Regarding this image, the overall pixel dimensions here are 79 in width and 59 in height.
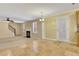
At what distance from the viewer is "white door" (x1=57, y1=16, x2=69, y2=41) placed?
3.84 metres

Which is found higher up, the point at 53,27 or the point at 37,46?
the point at 53,27

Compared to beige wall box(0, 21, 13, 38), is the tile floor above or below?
below

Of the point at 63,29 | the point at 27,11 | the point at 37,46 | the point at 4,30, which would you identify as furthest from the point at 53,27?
the point at 4,30

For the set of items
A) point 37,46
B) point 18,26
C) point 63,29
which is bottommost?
point 37,46

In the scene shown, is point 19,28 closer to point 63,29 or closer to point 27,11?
point 27,11

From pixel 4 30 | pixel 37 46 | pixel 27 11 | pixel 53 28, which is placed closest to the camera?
pixel 4 30

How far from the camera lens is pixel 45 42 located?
14.5 feet

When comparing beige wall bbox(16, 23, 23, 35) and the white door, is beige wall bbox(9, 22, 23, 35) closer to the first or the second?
beige wall bbox(16, 23, 23, 35)

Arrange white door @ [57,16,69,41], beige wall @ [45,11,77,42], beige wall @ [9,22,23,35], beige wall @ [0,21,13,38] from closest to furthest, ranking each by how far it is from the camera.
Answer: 1. beige wall @ [0,21,13,38]
2. beige wall @ [9,22,23,35]
3. white door @ [57,16,69,41]
4. beige wall @ [45,11,77,42]

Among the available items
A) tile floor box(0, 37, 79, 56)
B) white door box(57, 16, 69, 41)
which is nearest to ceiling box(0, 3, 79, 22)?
white door box(57, 16, 69, 41)

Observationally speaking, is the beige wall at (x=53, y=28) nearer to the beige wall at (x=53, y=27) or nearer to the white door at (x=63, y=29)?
the beige wall at (x=53, y=27)

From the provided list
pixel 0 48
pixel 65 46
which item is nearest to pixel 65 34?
pixel 65 46

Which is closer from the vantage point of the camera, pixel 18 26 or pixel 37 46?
pixel 18 26

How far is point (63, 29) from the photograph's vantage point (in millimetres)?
3889
